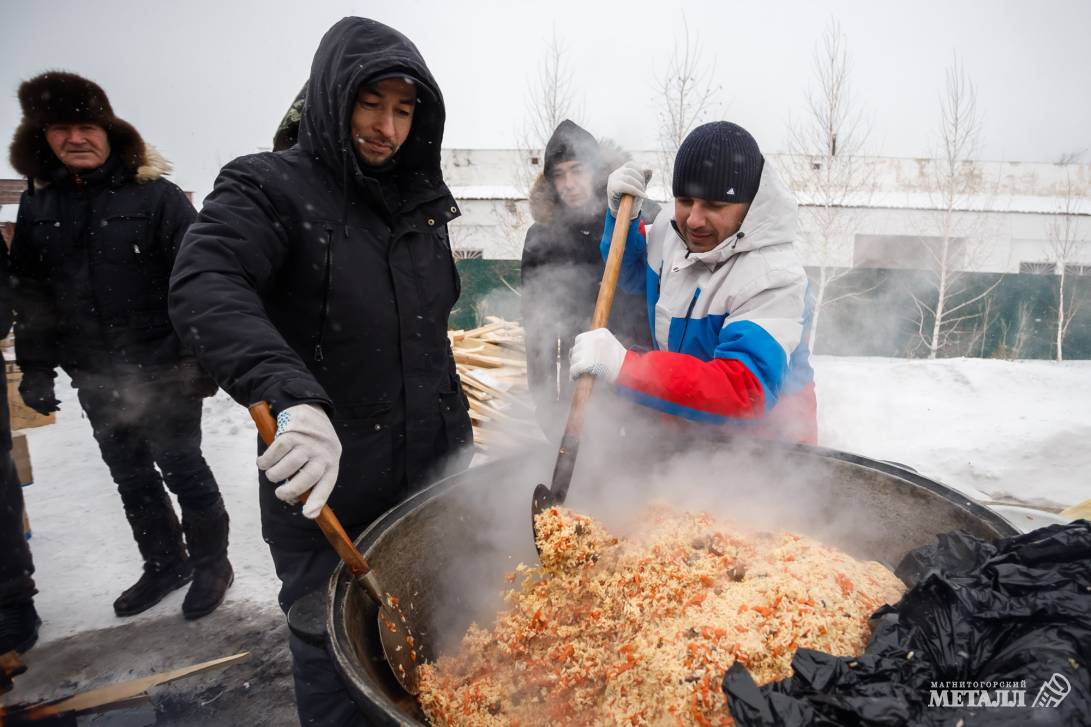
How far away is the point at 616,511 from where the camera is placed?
243 cm

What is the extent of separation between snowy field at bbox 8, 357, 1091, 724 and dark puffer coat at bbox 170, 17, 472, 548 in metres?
2.11

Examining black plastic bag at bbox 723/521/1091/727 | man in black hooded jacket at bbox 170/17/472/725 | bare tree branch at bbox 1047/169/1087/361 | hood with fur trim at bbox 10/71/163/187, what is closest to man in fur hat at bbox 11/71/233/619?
hood with fur trim at bbox 10/71/163/187

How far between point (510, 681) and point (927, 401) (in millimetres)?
7433

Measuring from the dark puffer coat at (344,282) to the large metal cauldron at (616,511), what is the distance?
0.29 m

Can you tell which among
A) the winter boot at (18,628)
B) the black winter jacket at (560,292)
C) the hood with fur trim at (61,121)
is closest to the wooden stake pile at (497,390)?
the black winter jacket at (560,292)

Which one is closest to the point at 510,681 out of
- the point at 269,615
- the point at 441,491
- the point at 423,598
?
the point at 423,598

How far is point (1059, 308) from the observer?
530 inches

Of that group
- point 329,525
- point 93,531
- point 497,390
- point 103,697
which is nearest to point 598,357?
point 329,525

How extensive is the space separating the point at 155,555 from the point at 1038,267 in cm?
2172

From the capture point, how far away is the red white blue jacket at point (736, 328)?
6.38 feet

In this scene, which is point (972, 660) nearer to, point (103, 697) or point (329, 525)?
point (329, 525)

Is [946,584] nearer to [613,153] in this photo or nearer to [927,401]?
[613,153]

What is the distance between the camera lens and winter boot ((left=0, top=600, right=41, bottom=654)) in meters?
3.08

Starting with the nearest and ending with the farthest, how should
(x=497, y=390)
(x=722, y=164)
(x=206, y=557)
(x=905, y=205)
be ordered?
(x=722, y=164), (x=206, y=557), (x=497, y=390), (x=905, y=205)
